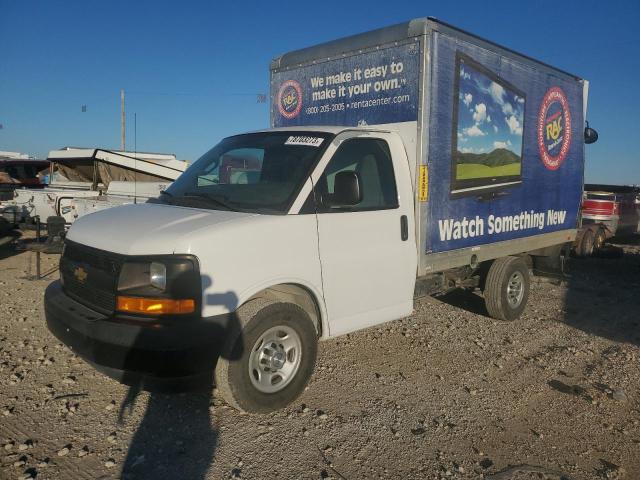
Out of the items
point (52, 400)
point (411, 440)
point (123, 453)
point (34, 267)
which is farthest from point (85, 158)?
point (411, 440)

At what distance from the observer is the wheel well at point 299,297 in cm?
377

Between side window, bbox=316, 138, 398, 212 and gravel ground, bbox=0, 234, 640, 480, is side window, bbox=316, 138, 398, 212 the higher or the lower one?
the higher one

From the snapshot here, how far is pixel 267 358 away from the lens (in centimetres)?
364

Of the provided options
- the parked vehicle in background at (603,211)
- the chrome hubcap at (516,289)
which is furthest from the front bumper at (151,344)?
the parked vehicle in background at (603,211)

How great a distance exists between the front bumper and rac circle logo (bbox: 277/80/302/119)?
3374 millimetres

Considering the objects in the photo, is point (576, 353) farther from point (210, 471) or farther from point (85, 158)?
point (85, 158)

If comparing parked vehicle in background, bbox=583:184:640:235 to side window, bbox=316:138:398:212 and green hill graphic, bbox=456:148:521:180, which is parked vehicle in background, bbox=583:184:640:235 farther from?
side window, bbox=316:138:398:212

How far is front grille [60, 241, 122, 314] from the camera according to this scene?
3357 mm

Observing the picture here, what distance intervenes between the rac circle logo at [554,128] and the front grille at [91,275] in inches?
215

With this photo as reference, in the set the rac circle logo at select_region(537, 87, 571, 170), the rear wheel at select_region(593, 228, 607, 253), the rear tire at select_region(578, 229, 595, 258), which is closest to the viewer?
the rac circle logo at select_region(537, 87, 571, 170)

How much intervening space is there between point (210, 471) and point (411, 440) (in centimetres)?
137

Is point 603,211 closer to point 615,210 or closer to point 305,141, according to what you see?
point 615,210

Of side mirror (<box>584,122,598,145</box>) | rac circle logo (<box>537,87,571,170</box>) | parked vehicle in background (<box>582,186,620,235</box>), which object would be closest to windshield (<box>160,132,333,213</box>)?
rac circle logo (<box>537,87,571,170</box>)

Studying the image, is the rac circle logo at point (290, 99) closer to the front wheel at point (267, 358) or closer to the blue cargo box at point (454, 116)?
the blue cargo box at point (454, 116)
